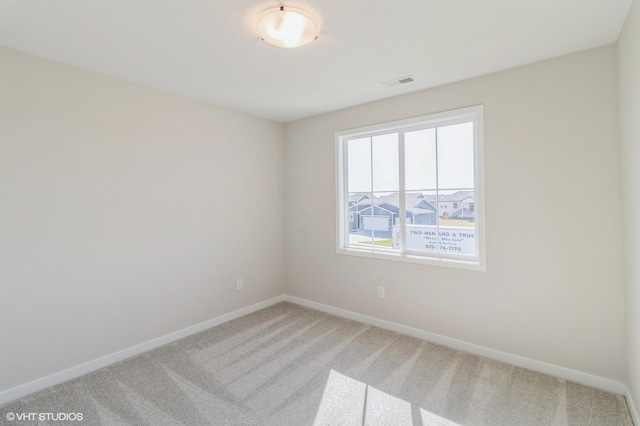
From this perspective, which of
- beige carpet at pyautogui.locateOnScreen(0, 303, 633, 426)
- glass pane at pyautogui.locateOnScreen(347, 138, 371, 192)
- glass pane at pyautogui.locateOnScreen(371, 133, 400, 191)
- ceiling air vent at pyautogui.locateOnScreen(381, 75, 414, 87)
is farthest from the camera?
glass pane at pyautogui.locateOnScreen(347, 138, 371, 192)

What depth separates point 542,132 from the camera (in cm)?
241

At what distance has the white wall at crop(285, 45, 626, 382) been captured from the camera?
220 cm

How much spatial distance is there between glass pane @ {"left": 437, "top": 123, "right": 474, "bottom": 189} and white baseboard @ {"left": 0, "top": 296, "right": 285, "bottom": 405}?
2792 millimetres

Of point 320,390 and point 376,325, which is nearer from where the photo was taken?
point 320,390

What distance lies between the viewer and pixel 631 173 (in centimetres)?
188

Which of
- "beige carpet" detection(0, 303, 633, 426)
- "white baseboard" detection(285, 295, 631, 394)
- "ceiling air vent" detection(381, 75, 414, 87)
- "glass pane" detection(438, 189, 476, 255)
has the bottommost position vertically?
"beige carpet" detection(0, 303, 633, 426)

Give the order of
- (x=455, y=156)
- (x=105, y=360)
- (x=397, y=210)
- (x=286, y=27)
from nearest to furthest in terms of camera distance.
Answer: (x=286, y=27), (x=105, y=360), (x=455, y=156), (x=397, y=210)

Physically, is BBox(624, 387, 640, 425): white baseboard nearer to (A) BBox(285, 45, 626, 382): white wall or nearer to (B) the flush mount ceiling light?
(A) BBox(285, 45, 626, 382): white wall

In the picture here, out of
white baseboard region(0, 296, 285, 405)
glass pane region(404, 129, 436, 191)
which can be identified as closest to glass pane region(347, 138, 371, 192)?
glass pane region(404, 129, 436, 191)

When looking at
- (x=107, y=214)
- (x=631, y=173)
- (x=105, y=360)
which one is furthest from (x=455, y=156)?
(x=105, y=360)

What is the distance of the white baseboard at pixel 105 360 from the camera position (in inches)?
86.5

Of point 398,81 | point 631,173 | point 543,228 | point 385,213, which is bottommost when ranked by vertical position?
point 543,228

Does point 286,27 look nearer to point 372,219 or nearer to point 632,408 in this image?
point 372,219

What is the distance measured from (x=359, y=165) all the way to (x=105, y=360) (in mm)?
3137
